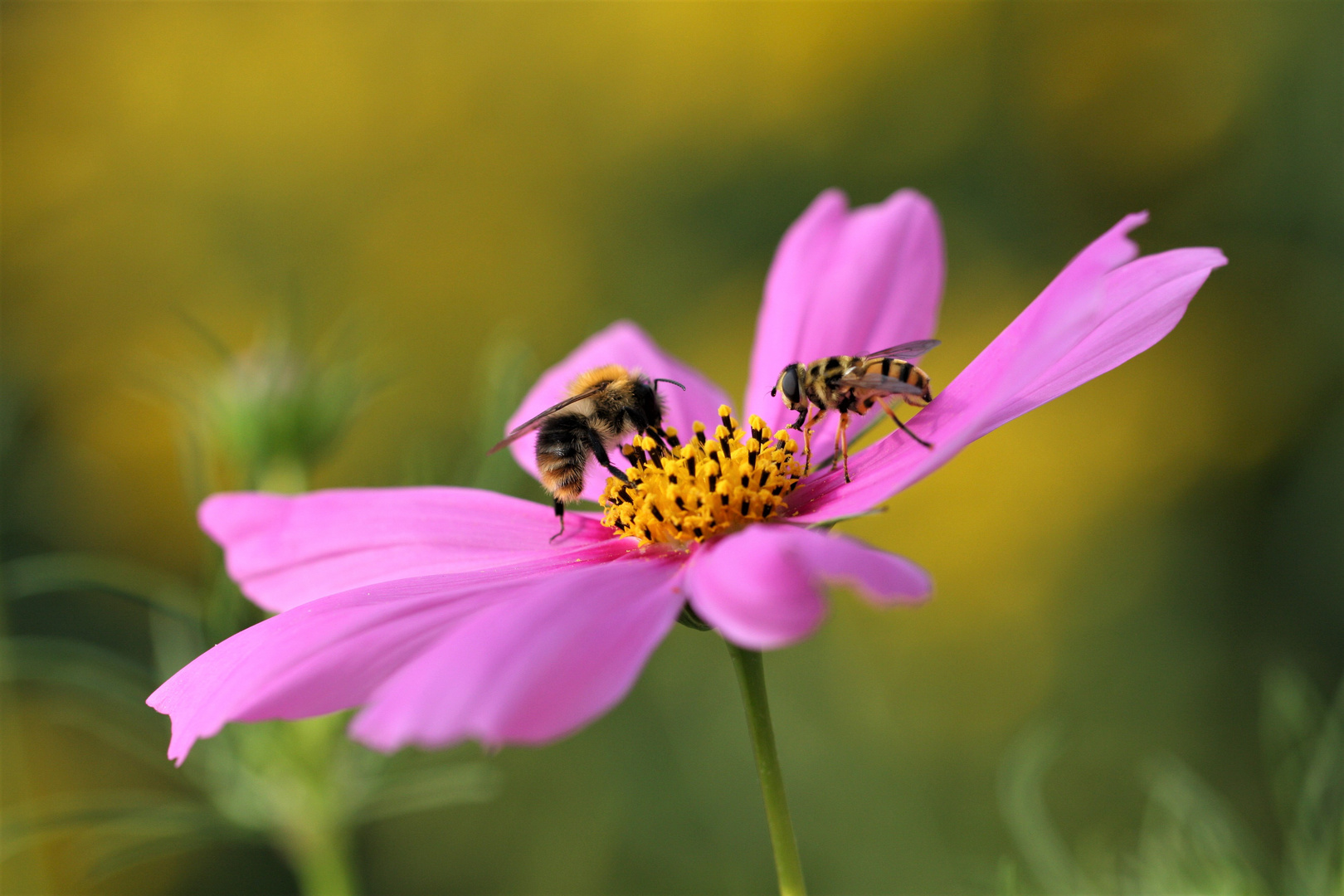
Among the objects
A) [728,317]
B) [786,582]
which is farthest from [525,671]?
[728,317]

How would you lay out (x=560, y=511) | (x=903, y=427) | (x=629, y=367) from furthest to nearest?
1. (x=629, y=367)
2. (x=560, y=511)
3. (x=903, y=427)

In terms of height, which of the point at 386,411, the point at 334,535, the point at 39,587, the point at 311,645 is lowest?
the point at 311,645

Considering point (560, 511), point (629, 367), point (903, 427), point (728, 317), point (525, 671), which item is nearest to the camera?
point (525, 671)

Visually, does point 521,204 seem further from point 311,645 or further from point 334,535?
point 311,645

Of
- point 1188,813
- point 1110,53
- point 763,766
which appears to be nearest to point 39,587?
point 763,766

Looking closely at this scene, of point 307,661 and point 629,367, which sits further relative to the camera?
point 629,367

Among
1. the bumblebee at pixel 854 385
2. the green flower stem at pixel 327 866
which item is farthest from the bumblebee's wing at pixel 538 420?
the green flower stem at pixel 327 866

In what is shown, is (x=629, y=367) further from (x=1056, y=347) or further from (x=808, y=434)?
(x=1056, y=347)
